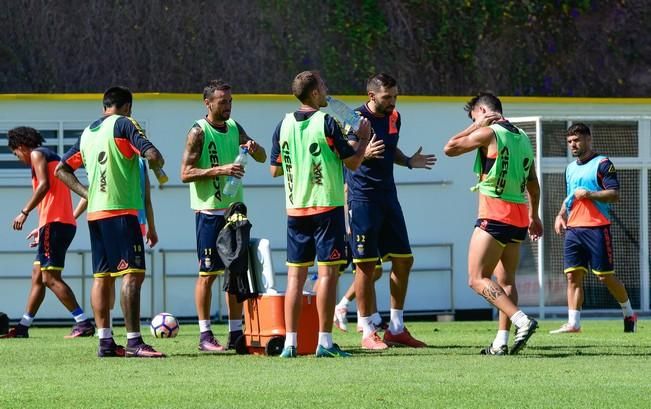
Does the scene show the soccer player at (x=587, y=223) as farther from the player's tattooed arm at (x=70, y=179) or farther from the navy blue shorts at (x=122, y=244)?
the player's tattooed arm at (x=70, y=179)

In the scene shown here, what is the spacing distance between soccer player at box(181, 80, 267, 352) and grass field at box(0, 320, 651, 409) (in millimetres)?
535

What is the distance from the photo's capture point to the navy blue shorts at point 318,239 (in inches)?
461

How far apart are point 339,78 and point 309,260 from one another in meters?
19.3

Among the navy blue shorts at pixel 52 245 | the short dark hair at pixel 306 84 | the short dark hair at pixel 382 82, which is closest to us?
the short dark hair at pixel 306 84

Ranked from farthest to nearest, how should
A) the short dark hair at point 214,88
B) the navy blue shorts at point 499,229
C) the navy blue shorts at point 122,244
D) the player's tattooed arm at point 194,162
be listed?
the short dark hair at point 214,88 → the player's tattooed arm at point 194,162 → the navy blue shorts at point 122,244 → the navy blue shorts at point 499,229

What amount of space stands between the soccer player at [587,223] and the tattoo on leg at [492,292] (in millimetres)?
4348

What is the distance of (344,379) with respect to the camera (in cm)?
998

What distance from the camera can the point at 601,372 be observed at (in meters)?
10.4

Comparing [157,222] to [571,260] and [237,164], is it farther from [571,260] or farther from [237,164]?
[237,164]

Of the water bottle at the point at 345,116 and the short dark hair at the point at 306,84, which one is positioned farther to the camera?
the water bottle at the point at 345,116

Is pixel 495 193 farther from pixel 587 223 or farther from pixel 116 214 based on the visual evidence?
pixel 587 223

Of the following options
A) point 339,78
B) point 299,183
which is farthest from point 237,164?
point 339,78

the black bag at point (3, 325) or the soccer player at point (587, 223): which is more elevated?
the soccer player at point (587, 223)

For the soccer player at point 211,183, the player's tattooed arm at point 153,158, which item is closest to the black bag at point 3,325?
the soccer player at point 211,183
